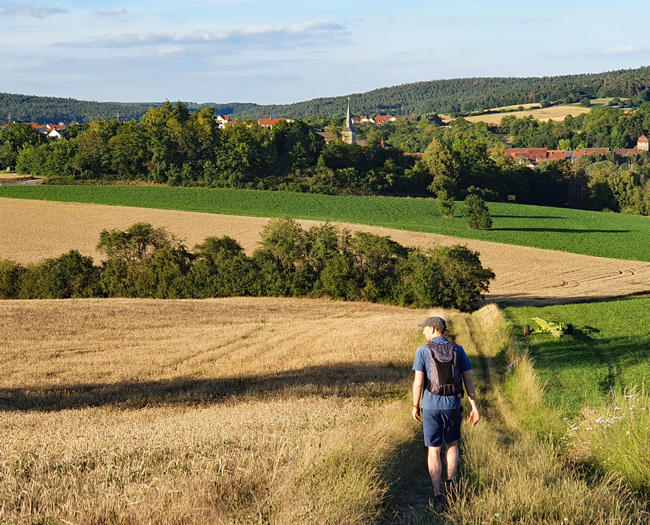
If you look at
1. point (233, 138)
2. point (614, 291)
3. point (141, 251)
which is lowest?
point (614, 291)

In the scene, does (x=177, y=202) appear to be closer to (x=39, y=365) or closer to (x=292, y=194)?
(x=292, y=194)

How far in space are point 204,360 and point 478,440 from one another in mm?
11262

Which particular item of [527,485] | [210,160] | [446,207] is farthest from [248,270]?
[210,160]

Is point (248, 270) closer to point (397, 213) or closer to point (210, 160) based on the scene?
point (397, 213)

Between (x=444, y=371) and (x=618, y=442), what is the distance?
198cm

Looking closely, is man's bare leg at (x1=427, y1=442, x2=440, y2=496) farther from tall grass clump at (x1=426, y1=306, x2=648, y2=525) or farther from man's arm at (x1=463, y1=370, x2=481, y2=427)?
man's arm at (x1=463, y1=370, x2=481, y2=427)

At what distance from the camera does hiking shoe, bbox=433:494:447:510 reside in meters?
5.98

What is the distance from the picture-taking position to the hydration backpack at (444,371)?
6777 mm

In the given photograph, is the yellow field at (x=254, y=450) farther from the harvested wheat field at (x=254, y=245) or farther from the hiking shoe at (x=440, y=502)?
the harvested wheat field at (x=254, y=245)

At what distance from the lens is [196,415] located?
952 centimetres

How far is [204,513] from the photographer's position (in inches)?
206

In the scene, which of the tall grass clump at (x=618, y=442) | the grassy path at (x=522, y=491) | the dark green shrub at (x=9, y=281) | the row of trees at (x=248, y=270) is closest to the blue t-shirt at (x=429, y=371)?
the grassy path at (x=522, y=491)

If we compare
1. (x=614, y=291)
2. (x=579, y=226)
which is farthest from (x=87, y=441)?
(x=579, y=226)

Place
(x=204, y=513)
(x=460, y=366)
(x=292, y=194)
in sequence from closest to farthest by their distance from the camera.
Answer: (x=204, y=513) < (x=460, y=366) < (x=292, y=194)
